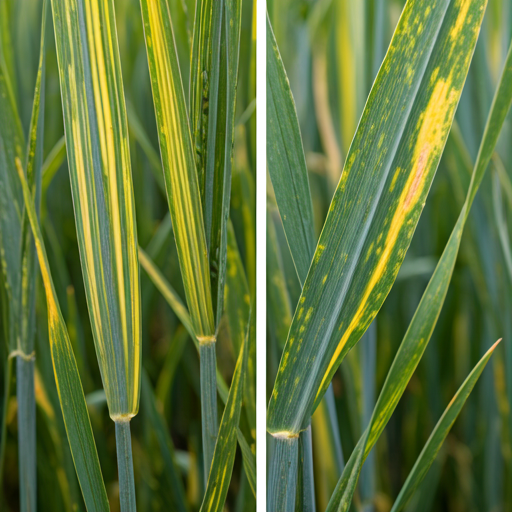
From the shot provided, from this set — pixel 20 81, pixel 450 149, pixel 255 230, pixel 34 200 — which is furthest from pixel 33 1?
pixel 450 149

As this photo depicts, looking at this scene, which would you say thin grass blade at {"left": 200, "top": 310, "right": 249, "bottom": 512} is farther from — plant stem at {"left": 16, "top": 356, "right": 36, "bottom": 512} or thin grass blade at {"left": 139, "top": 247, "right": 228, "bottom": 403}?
plant stem at {"left": 16, "top": 356, "right": 36, "bottom": 512}

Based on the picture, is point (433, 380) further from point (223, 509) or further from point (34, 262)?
point (34, 262)

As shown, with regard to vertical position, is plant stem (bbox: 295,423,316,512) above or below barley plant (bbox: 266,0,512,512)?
below

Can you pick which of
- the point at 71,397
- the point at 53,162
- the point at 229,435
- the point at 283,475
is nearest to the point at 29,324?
the point at 71,397

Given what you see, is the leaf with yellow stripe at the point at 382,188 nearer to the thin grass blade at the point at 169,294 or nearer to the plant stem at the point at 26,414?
the thin grass blade at the point at 169,294

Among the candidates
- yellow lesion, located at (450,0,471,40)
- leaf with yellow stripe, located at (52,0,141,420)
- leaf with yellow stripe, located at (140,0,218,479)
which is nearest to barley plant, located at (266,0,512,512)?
yellow lesion, located at (450,0,471,40)

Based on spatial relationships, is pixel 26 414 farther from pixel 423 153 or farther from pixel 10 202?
pixel 423 153

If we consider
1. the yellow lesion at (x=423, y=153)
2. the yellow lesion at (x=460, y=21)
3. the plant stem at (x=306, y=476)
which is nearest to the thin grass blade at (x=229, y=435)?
the plant stem at (x=306, y=476)
